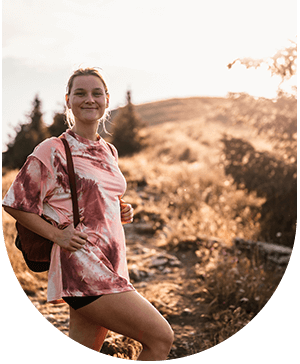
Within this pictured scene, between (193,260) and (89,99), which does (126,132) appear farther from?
(89,99)

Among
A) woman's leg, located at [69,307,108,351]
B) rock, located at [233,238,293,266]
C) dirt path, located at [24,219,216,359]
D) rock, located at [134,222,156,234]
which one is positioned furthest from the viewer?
rock, located at [134,222,156,234]

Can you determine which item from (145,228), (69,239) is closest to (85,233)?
(69,239)

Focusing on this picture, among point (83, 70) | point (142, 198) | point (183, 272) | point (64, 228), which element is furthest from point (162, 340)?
point (142, 198)

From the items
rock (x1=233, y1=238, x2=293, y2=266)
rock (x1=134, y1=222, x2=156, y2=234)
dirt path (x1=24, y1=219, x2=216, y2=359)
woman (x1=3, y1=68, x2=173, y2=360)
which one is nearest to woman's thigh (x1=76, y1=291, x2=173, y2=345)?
woman (x1=3, y1=68, x2=173, y2=360)

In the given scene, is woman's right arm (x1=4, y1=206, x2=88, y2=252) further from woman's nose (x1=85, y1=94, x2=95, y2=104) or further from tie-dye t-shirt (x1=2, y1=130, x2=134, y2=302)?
woman's nose (x1=85, y1=94, x2=95, y2=104)

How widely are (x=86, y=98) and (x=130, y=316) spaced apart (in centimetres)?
120

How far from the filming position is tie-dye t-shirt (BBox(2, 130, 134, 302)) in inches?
63.0

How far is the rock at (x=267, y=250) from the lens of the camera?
5.15 meters

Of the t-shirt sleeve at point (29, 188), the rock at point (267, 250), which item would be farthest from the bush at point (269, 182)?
the t-shirt sleeve at point (29, 188)

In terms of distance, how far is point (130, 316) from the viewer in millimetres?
1617

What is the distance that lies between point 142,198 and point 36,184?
7.00 m

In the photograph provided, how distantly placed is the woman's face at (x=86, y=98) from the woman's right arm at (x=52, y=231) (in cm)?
63

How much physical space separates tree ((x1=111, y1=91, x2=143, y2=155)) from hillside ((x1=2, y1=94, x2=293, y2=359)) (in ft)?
10.8

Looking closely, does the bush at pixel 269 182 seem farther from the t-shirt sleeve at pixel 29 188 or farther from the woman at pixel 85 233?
the t-shirt sleeve at pixel 29 188
